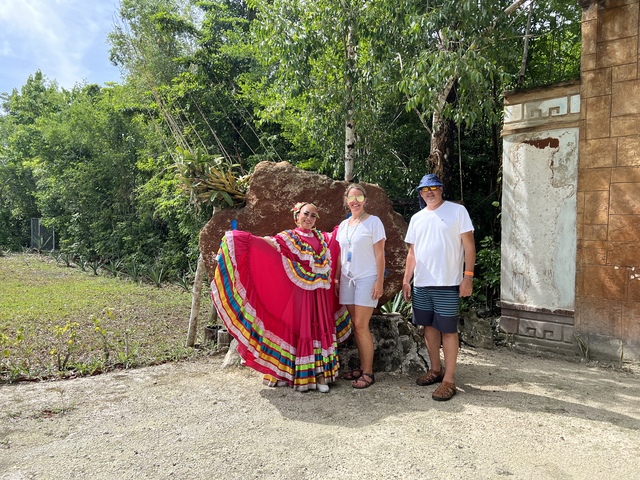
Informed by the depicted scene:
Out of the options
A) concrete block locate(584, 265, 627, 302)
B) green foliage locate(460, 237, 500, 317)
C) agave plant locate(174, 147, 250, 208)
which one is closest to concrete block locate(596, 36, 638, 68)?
concrete block locate(584, 265, 627, 302)

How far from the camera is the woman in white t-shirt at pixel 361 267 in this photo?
12.5 ft

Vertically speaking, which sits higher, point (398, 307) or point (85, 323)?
point (398, 307)

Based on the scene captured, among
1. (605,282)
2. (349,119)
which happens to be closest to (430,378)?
(605,282)

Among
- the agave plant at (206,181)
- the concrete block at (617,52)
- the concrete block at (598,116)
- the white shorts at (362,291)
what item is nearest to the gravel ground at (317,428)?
the white shorts at (362,291)

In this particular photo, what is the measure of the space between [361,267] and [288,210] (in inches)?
47.6

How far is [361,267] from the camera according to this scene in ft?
12.6

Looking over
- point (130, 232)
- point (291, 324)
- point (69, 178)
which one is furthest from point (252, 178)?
point (69, 178)

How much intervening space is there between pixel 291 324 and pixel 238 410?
75cm

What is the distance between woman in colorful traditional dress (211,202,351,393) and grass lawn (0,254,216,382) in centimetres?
161

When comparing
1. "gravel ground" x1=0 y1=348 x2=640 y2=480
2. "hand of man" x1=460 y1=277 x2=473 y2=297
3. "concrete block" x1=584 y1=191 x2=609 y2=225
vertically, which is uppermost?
"concrete block" x1=584 y1=191 x2=609 y2=225

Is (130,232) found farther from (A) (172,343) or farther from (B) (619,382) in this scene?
(B) (619,382)

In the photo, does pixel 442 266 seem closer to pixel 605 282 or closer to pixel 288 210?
pixel 288 210

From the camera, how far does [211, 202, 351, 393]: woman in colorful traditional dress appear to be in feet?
12.4

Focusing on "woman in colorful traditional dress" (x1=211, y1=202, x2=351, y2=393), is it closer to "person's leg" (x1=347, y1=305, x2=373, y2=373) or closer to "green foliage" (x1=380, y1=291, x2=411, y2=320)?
"person's leg" (x1=347, y1=305, x2=373, y2=373)
